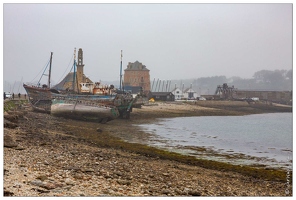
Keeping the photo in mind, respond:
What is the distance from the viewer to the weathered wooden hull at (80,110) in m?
24.9

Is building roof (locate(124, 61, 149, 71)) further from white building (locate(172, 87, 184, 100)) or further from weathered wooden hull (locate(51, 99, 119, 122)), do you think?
weathered wooden hull (locate(51, 99, 119, 122))

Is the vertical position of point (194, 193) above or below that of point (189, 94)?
below

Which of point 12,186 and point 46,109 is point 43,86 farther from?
point 12,186

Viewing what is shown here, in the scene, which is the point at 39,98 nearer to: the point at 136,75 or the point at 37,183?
the point at 37,183

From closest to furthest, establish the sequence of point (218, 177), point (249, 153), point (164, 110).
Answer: point (218, 177) < point (249, 153) < point (164, 110)

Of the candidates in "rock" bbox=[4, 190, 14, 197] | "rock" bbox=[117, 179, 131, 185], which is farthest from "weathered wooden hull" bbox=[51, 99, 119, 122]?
"rock" bbox=[4, 190, 14, 197]

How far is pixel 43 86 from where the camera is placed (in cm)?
3114

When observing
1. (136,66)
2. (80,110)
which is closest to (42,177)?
(80,110)

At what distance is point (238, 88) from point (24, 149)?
2447 inches

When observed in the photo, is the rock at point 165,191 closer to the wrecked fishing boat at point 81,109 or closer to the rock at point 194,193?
the rock at point 194,193

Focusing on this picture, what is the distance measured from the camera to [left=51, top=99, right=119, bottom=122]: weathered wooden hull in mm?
24875

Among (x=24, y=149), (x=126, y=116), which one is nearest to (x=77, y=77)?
(x=126, y=116)

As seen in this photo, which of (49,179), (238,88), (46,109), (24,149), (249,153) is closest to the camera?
(49,179)

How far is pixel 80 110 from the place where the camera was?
81.5 feet
